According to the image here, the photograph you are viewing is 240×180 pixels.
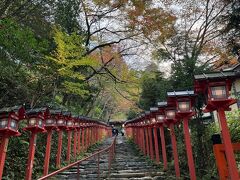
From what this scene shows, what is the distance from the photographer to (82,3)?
1975cm

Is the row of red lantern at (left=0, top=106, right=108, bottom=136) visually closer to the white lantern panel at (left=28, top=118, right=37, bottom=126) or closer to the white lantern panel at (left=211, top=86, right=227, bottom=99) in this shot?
the white lantern panel at (left=28, top=118, right=37, bottom=126)

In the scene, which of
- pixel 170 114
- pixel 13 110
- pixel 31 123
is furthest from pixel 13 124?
pixel 170 114

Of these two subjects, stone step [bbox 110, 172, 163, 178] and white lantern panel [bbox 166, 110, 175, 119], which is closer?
white lantern panel [bbox 166, 110, 175, 119]

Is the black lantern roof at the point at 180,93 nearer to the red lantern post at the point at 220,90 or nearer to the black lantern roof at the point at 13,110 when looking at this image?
the red lantern post at the point at 220,90

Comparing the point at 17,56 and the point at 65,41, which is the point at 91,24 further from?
the point at 17,56

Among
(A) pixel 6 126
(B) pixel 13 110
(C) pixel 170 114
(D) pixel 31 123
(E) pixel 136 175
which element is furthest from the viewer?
(E) pixel 136 175

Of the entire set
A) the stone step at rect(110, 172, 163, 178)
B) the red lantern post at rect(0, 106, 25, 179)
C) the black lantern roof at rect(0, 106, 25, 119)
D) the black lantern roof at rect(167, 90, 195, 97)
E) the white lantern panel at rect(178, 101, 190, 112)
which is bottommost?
the stone step at rect(110, 172, 163, 178)

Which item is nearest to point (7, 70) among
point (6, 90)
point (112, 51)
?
point (6, 90)

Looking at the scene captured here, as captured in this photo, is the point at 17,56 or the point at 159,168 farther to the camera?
the point at 159,168

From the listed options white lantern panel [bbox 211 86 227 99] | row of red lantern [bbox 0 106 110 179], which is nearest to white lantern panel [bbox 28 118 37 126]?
row of red lantern [bbox 0 106 110 179]

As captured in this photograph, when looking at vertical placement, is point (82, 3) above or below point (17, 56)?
above

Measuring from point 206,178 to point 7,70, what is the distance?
9.45 metres

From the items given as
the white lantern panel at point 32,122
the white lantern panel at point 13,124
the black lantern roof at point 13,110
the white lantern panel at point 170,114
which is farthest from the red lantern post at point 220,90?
the white lantern panel at point 32,122

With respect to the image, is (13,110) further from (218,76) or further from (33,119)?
(218,76)
